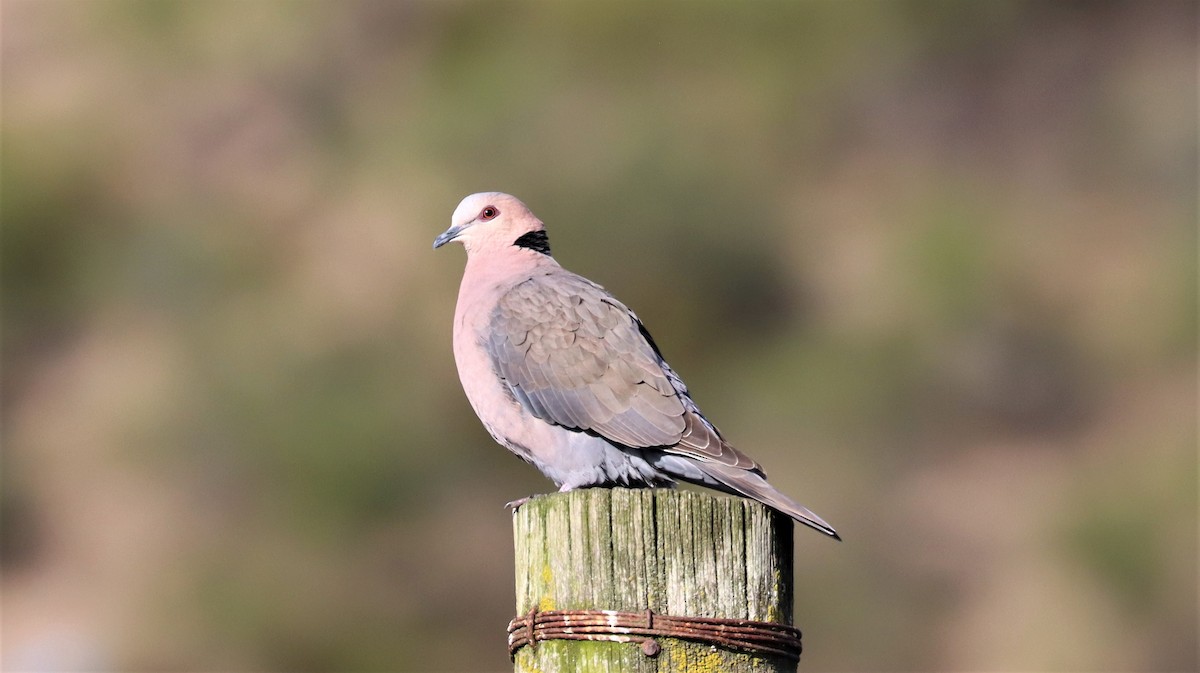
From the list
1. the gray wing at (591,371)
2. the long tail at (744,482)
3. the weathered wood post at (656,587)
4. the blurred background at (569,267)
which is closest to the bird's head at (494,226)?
the gray wing at (591,371)

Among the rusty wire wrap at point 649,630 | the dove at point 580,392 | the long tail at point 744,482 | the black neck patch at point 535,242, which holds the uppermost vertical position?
the black neck patch at point 535,242

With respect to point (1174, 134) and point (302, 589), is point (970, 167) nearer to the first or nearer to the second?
point (1174, 134)

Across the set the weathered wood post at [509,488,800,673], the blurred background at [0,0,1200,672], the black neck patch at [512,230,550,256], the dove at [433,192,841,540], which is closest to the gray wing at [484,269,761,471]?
the dove at [433,192,841,540]

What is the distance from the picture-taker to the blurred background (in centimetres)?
1673

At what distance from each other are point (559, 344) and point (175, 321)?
15.5 metres

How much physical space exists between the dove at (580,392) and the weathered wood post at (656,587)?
45.5 inches

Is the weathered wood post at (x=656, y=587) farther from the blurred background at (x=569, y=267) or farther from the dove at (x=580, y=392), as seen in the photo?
the blurred background at (x=569, y=267)

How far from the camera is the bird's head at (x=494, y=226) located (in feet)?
21.9

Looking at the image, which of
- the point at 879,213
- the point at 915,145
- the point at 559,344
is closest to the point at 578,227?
the point at 879,213

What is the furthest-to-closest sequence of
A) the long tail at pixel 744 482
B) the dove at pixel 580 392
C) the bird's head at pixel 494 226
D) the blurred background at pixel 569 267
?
the blurred background at pixel 569 267 → the bird's head at pixel 494 226 → the dove at pixel 580 392 → the long tail at pixel 744 482

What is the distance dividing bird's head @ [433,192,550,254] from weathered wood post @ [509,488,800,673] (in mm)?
2880

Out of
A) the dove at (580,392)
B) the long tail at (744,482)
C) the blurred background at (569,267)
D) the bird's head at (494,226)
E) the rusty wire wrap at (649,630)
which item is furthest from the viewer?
the blurred background at (569,267)

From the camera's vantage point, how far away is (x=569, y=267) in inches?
679

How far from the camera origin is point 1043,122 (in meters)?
25.2
